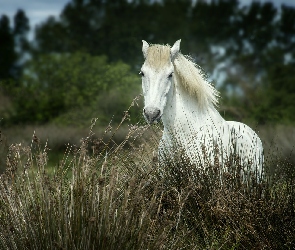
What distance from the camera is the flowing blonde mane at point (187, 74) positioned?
4.71 m

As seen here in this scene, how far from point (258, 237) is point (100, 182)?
1354 millimetres

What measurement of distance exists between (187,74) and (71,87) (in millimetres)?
15710

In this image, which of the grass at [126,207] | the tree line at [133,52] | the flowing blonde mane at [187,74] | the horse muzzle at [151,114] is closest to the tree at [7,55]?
the tree line at [133,52]

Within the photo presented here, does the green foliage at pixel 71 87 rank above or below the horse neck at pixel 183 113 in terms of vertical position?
above

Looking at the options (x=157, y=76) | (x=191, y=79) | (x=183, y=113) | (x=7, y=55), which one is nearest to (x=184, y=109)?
(x=183, y=113)

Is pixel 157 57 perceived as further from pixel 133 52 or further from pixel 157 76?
pixel 133 52

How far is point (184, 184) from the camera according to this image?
14.3ft

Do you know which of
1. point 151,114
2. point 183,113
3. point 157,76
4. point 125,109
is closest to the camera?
point 151,114

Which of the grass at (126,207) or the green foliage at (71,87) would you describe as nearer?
the grass at (126,207)

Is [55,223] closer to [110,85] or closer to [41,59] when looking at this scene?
[110,85]

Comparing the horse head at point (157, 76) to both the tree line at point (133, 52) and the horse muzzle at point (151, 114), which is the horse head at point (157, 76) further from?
the tree line at point (133, 52)

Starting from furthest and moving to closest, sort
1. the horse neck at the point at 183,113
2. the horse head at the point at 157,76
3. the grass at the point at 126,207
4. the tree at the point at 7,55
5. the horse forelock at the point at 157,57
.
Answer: the tree at the point at 7,55 → the horse neck at the point at 183,113 → the horse forelock at the point at 157,57 → the horse head at the point at 157,76 → the grass at the point at 126,207

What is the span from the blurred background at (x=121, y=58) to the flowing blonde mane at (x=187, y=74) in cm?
994

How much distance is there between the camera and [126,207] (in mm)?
3443
